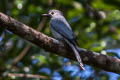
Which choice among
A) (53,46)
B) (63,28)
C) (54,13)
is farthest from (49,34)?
(53,46)

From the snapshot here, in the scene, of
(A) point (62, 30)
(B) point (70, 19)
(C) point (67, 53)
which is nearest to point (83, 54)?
(C) point (67, 53)

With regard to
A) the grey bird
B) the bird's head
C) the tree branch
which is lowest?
the tree branch

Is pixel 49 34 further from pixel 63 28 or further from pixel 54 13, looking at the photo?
pixel 63 28

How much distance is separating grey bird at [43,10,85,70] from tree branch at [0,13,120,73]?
14 centimetres

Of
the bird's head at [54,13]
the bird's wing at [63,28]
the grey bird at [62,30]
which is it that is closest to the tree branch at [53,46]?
the grey bird at [62,30]

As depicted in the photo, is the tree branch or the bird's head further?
the bird's head

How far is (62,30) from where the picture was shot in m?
5.16

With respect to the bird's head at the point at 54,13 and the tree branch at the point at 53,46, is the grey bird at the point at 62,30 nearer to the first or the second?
the bird's head at the point at 54,13

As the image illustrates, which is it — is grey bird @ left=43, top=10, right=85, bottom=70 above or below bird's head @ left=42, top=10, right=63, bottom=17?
below

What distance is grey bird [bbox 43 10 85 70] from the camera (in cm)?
462

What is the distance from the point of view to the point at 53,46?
4395 millimetres

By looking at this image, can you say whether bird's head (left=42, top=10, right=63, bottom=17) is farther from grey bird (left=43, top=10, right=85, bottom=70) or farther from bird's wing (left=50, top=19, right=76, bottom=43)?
bird's wing (left=50, top=19, right=76, bottom=43)

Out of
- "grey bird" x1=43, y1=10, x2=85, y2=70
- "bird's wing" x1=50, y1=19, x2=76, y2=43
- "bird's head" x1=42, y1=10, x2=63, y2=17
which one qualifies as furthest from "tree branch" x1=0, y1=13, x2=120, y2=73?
"bird's head" x1=42, y1=10, x2=63, y2=17

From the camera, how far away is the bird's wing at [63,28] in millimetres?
4932
